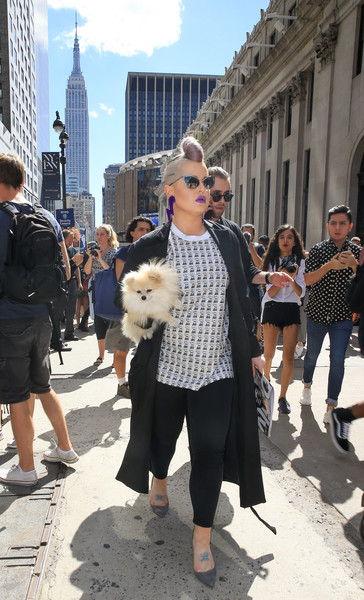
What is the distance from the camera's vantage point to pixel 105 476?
3363 mm

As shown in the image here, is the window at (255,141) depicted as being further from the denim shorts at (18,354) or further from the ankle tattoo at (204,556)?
the ankle tattoo at (204,556)

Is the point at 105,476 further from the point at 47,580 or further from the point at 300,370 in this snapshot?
the point at 300,370

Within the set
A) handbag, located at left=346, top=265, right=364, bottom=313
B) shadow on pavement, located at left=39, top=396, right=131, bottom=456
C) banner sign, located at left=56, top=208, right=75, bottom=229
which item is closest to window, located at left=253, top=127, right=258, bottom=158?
banner sign, located at left=56, top=208, right=75, bottom=229

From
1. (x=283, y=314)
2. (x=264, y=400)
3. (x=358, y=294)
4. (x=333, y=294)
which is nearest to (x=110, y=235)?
(x=283, y=314)

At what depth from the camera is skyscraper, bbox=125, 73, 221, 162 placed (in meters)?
166

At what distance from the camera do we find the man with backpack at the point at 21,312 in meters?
2.92

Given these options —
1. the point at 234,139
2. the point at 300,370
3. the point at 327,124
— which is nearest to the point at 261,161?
the point at 234,139

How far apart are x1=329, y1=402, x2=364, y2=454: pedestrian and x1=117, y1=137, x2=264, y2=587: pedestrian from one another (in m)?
1.22

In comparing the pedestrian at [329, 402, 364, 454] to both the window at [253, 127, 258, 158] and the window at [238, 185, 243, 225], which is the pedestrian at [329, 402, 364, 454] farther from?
the window at [238, 185, 243, 225]

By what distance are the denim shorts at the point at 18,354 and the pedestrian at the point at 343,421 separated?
2.34 m

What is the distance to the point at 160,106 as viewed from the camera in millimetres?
171875

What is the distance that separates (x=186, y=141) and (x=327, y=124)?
1885 cm

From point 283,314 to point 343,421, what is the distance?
1784 mm

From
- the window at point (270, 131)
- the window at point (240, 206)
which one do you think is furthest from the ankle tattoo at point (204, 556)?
the window at point (240, 206)
